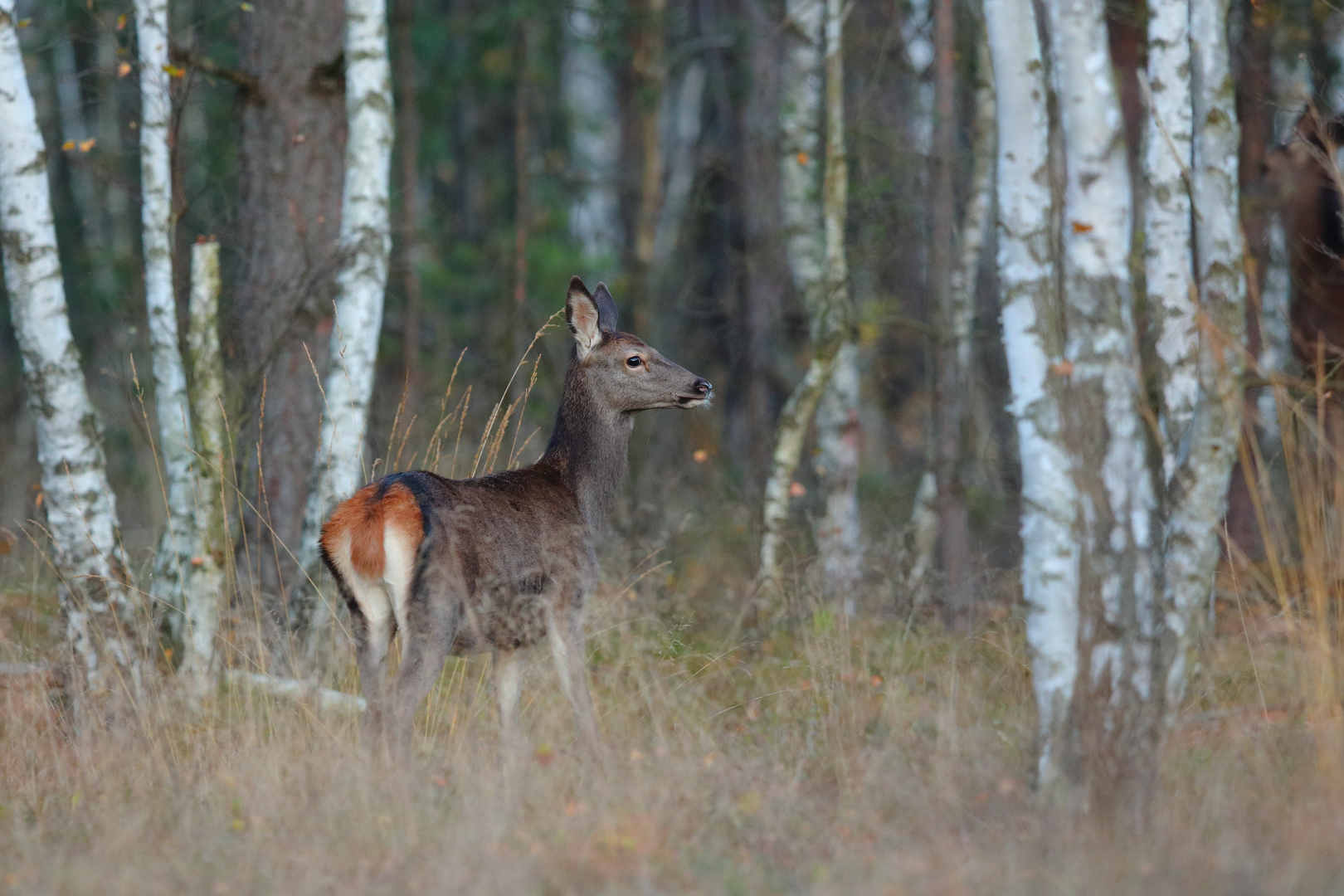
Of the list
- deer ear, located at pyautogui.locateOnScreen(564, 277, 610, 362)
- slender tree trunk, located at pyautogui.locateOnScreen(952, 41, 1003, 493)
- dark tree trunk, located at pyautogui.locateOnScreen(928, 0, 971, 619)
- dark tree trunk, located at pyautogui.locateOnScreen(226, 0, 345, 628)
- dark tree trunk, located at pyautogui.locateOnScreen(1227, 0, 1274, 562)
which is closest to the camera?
deer ear, located at pyautogui.locateOnScreen(564, 277, 610, 362)

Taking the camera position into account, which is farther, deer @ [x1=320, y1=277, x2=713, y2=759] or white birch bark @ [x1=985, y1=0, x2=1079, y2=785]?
deer @ [x1=320, y1=277, x2=713, y2=759]

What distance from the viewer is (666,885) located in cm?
396

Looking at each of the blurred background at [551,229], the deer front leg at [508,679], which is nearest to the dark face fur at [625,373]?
the blurred background at [551,229]

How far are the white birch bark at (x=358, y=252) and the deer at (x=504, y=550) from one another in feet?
3.99

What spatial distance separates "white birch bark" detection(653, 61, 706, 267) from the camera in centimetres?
2382

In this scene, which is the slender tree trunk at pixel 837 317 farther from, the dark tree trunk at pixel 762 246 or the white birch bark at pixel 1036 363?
the white birch bark at pixel 1036 363

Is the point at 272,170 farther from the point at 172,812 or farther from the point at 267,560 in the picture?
the point at 172,812

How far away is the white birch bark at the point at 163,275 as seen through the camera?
668 cm

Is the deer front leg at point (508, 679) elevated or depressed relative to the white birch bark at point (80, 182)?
depressed

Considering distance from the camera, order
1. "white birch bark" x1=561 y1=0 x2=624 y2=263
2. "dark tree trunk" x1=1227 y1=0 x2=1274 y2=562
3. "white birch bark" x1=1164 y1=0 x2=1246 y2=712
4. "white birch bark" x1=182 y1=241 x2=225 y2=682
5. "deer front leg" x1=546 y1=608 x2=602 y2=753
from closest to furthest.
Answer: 1. "white birch bark" x1=1164 y1=0 x2=1246 y2=712
2. "deer front leg" x1=546 y1=608 x2=602 y2=753
3. "white birch bark" x1=182 y1=241 x2=225 y2=682
4. "dark tree trunk" x1=1227 y1=0 x2=1274 y2=562
5. "white birch bark" x1=561 y1=0 x2=624 y2=263

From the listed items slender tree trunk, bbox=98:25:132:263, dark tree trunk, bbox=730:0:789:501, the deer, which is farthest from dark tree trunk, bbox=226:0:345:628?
slender tree trunk, bbox=98:25:132:263

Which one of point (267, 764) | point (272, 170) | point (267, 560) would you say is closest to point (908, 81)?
point (272, 170)

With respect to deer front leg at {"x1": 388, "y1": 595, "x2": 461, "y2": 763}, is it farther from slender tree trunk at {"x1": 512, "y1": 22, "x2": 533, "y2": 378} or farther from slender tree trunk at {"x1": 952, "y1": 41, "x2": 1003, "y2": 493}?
slender tree trunk at {"x1": 512, "y1": 22, "x2": 533, "y2": 378}

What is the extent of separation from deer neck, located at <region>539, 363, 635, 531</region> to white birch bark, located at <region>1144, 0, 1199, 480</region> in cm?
258
